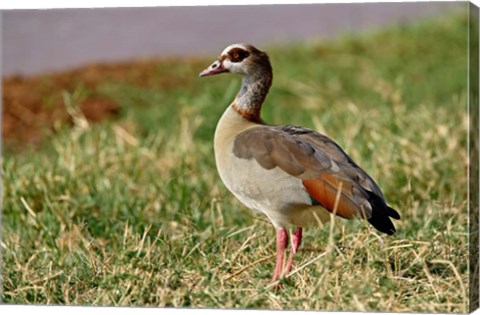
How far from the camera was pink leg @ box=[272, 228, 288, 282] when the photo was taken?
15.2ft

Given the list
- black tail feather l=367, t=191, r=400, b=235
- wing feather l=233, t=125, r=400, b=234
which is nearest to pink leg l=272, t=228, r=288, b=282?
wing feather l=233, t=125, r=400, b=234

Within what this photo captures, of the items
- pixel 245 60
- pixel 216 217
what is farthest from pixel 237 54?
pixel 216 217

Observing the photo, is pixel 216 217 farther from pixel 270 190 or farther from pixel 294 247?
pixel 270 190

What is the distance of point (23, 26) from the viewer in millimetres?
6184

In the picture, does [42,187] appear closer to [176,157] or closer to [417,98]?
[176,157]

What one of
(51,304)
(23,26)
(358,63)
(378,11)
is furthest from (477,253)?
(358,63)

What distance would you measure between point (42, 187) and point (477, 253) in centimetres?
243

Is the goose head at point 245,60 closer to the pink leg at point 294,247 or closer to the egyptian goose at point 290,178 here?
the egyptian goose at point 290,178

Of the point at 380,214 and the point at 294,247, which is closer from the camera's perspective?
the point at 380,214

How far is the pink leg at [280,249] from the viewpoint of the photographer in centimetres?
463

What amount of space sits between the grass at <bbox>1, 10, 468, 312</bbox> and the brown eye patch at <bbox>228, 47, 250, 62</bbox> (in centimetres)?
76

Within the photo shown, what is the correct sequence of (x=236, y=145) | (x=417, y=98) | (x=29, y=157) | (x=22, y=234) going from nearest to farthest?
(x=236, y=145) → (x=22, y=234) → (x=29, y=157) → (x=417, y=98)

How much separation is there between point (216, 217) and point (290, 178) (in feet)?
5.41

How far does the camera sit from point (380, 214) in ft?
14.6
